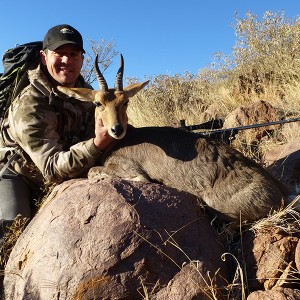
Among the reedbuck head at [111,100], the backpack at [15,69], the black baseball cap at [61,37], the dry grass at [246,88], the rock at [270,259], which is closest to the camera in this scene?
the rock at [270,259]

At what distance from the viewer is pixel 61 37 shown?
5.06 metres

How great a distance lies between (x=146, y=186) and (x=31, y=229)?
3.67 ft

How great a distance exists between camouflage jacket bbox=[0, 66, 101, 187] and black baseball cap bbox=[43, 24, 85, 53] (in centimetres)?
33

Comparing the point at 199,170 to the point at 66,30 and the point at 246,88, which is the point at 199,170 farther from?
the point at 246,88

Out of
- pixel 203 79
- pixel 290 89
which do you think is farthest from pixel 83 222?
pixel 203 79

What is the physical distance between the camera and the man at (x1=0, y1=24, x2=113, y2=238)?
462cm

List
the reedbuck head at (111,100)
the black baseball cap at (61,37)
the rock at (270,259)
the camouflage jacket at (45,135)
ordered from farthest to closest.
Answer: the black baseball cap at (61,37) < the camouflage jacket at (45,135) < the reedbuck head at (111,100) < the rock at (270,259)

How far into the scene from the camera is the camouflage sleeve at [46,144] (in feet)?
15.0

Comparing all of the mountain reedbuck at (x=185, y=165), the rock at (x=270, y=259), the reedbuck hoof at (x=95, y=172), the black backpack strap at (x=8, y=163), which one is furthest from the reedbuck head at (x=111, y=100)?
the rock at (x=270, y=259)

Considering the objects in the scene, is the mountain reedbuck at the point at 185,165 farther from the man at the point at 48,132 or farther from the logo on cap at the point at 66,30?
the logo on cap at the point at 66,30

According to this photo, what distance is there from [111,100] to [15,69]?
144cm

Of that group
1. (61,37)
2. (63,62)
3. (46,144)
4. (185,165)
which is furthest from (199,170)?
(61,37)

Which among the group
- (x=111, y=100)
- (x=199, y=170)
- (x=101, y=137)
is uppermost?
(x=111, y=100)

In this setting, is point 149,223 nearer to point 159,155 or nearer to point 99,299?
point 99,299
